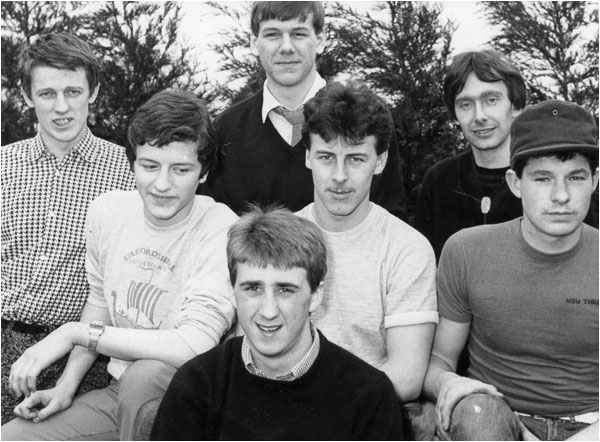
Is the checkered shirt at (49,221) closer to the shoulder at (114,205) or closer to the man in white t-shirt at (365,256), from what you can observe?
the shoulder at (114,205)

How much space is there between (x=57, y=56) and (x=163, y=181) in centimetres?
110

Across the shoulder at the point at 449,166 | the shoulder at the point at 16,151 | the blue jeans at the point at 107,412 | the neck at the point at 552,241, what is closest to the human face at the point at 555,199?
the neck at the point at 552,241

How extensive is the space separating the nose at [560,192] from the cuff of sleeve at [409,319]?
0.55 m

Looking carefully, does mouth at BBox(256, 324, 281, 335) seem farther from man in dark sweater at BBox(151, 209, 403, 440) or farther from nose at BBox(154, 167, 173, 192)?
nose at BBox(154, 167, 173, 192)

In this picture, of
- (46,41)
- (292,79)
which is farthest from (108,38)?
(292,79)

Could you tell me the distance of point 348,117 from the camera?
2.91 meters

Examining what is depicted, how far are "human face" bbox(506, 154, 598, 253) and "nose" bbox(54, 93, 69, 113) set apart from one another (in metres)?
2.00

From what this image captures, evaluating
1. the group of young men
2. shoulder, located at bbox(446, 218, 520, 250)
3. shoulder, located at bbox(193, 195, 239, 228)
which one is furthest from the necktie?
shoulder, located at bbox(446, 218, 520, 250)

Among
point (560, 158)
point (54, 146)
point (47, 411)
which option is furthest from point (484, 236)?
point (54, 146)

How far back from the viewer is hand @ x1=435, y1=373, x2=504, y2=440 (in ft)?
7.98

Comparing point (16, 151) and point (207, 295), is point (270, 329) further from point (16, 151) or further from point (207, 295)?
point (16, 151)

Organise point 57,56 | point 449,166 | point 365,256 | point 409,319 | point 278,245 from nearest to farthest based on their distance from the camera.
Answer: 1. point 278,245
2. point 409,319
3. point 365,256
4. point 57,56
5. point 449,166

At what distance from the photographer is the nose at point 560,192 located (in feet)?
8.61

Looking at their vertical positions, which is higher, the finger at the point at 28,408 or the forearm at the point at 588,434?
the forearm at the point at 588,434
